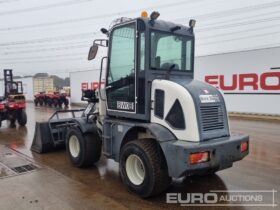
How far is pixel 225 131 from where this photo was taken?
4496 millimetres

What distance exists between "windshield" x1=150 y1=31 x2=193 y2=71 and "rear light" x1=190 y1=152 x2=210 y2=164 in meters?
1.52

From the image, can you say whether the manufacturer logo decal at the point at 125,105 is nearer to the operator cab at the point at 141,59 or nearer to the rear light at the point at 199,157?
the operator cab at the point at 141,59

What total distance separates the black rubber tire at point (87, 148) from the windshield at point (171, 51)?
2.06m

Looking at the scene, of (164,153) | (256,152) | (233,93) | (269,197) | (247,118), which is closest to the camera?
(164,153)

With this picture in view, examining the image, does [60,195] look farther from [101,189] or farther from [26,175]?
[26,175]

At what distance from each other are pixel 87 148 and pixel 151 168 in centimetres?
197

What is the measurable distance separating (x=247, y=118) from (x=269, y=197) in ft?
33.0

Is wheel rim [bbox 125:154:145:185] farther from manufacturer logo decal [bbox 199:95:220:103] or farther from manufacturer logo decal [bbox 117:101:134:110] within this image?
manufacturer logo decal [bbox 199:95:220:103]

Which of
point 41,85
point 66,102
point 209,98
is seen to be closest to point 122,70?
point 209,98

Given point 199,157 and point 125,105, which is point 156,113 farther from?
point 199,157

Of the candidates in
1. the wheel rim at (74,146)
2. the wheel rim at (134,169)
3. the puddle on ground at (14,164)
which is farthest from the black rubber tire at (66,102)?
the wheel rim at (134,169)

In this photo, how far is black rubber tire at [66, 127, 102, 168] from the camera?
5.61m

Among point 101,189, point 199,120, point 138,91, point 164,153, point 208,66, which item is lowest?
point 101,189

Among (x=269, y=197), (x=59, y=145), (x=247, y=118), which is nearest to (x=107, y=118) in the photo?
(x=59, y=145)
